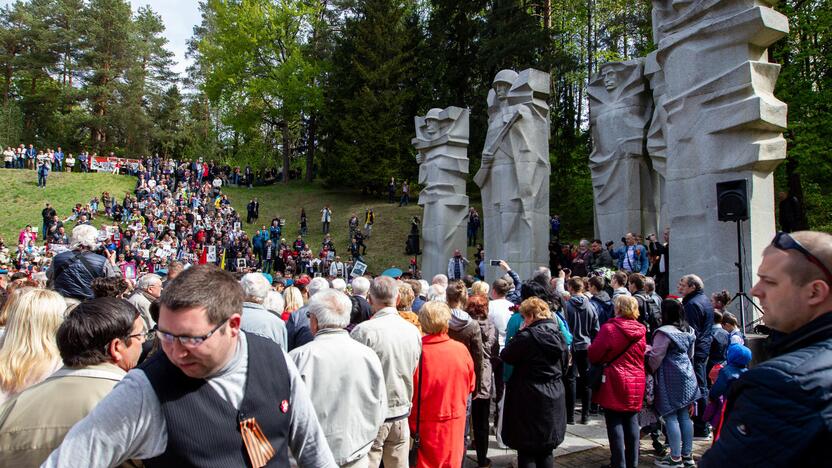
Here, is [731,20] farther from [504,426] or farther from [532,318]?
[504,426]

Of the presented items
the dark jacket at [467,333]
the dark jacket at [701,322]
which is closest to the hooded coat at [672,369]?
the dark jacket at [701,322]

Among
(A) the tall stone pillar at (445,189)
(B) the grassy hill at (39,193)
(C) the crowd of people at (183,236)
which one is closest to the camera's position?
(A) the tall stone pillar at (445,189)

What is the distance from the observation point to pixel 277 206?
31.3m

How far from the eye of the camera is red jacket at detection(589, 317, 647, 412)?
177 inches

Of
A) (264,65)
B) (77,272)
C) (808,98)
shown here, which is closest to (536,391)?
(77,272)

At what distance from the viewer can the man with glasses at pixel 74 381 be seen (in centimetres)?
187

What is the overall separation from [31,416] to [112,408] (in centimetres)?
53

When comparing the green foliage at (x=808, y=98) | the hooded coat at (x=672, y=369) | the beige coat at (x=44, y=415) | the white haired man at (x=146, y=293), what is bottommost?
the hooded coat at (x=672, y=369)

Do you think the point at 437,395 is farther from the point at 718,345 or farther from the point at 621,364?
the point at 718,345

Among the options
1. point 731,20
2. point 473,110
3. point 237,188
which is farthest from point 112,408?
point 237,188

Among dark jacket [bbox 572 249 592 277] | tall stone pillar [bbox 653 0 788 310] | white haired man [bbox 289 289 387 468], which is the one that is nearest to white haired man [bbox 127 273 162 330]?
white haired man [bbox 289 289 387 468]

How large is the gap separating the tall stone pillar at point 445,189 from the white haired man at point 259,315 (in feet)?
47.8

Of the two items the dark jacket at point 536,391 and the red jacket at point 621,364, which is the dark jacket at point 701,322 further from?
the dark jacket at point 536,391

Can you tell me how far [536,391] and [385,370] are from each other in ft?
3.80
